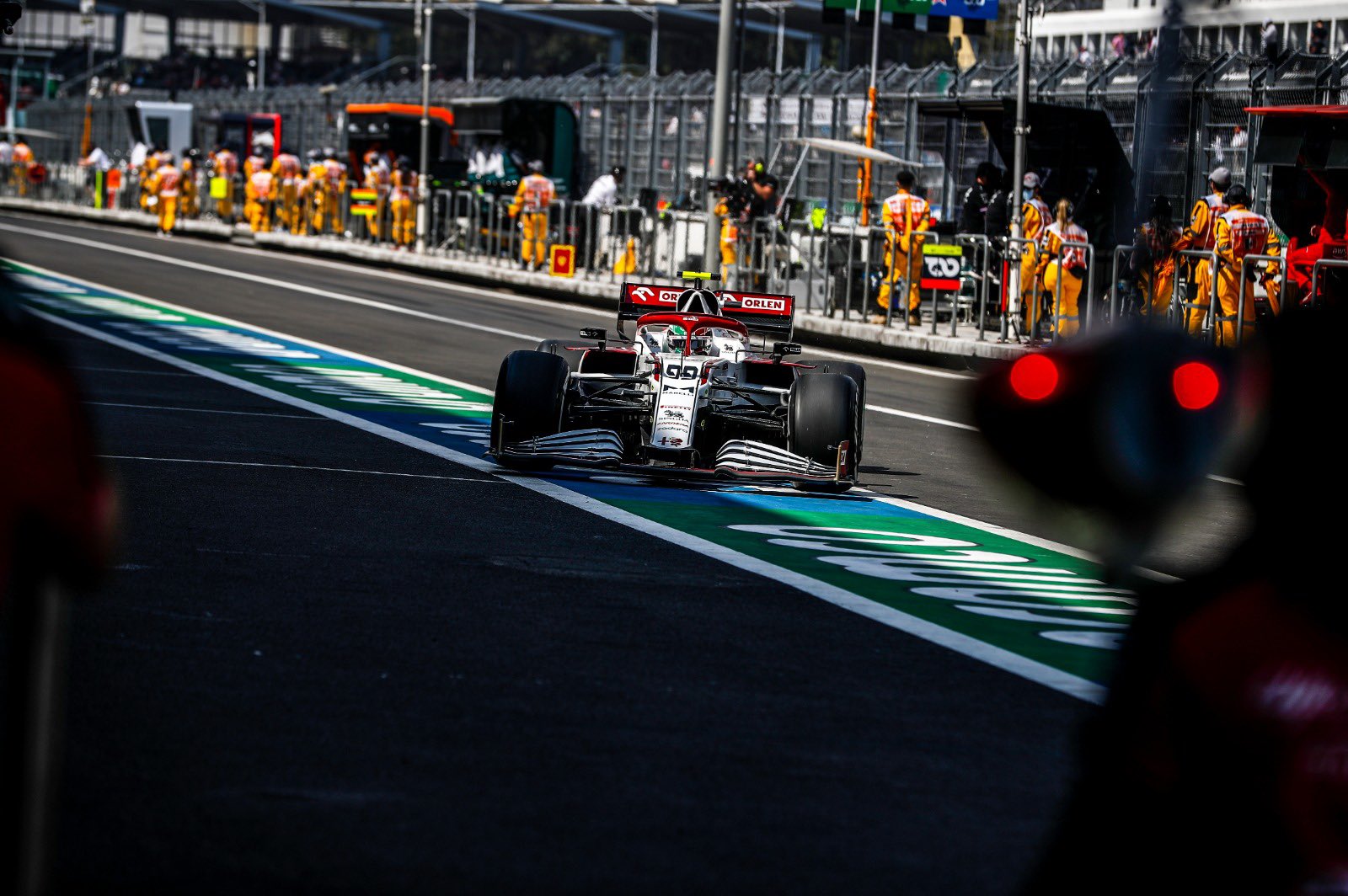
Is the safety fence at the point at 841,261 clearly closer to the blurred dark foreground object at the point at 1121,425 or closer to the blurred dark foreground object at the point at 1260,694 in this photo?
the blurred dark foreground object at the point at 1260,694

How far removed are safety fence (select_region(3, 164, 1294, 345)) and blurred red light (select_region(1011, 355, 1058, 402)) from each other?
326 inches

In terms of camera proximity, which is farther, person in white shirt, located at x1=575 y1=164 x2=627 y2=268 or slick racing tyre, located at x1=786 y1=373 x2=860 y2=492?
person in white shirt, located at x1=575 y1=164 x2=627 y2=268

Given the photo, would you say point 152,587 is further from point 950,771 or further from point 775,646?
point 950,771

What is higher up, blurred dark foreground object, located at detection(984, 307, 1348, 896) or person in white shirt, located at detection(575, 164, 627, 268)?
person in white shirt, located at detection(575, 164, 627, 268)

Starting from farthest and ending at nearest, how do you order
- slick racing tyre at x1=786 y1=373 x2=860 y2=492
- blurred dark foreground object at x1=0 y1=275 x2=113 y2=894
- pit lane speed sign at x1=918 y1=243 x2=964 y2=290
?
pit lane speed sign at x1=918 y1=243 x2=964 y2=290, slick racing tyre at x1=786 y1=373 x2=860 y2=492, blurred dark foreground object at x1=0 y1=275 x2=113 y2=894

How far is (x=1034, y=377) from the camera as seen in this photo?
2031 mm

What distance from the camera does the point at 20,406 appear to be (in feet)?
7.41

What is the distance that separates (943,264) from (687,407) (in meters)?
10.9

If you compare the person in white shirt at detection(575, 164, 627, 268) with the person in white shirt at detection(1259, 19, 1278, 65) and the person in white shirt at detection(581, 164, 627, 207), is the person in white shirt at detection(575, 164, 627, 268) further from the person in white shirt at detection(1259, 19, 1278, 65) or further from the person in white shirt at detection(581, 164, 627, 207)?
the person in white shirt at detection(1259, 19, 1278, 65)

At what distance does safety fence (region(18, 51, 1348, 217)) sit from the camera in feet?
69.5

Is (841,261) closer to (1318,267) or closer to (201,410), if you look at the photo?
(1318,267)

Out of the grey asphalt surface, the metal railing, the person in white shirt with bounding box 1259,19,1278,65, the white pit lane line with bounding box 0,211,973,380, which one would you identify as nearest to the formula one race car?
the grey asphalt surface

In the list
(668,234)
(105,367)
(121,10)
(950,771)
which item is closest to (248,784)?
(950,771)

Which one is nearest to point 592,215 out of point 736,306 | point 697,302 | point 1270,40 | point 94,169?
point 1270,40
